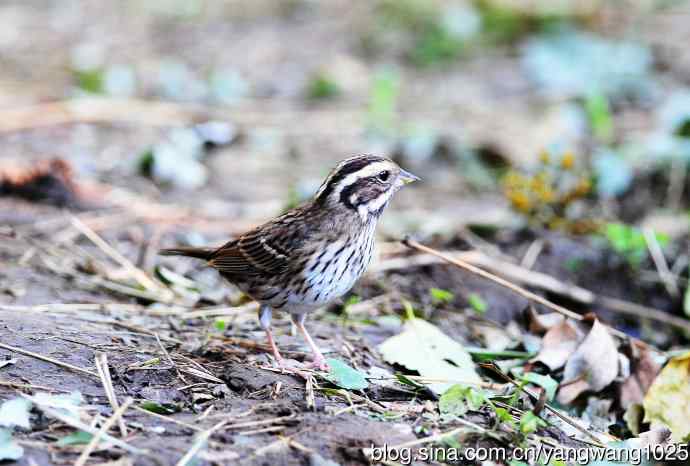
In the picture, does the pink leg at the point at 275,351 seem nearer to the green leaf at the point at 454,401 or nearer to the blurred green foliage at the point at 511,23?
the green leaf at the point at 454,401

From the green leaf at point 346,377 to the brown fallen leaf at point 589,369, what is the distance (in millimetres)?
1243

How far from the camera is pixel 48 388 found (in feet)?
13.8

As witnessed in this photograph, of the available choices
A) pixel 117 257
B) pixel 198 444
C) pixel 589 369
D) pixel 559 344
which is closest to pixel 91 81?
pixel 117 257

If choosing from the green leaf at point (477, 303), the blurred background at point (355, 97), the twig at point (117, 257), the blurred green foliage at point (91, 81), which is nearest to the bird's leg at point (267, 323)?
the twig at point (117, 257)

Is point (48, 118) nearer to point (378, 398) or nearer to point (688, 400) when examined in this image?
point (378, 398)

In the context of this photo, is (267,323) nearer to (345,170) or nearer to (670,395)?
(345,170)

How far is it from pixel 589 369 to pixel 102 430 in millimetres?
2626

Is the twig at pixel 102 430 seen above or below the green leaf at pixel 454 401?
above

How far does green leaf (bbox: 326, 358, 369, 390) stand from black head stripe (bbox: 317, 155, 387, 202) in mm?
1069

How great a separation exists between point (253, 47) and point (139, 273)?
709 centimetres

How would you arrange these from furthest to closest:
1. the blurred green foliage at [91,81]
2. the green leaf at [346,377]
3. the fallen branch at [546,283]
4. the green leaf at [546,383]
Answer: the blurred green foliage at [91,81]
the fallen branch at [546,283]
the green leaf at [546,383]
the green leaf at [346,377]

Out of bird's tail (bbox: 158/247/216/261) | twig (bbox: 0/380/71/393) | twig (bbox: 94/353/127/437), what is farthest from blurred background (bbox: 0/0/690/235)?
twig (bbox: 0/380/71/393)

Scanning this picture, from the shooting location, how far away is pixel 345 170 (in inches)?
209

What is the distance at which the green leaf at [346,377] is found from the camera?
14.7ft
